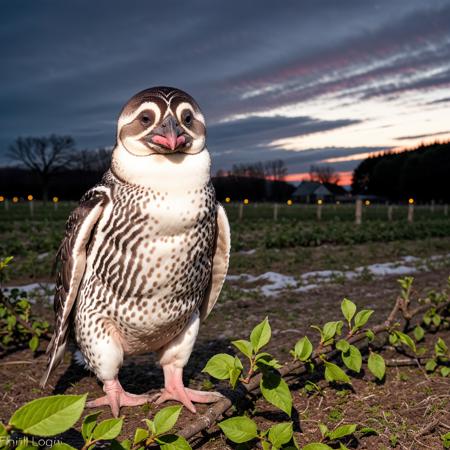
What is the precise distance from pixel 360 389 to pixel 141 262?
1.93 metres

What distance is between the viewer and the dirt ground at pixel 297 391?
2.98 meters

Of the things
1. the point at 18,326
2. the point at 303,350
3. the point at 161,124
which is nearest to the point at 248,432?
the point at 303,350

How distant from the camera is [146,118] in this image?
262 cm

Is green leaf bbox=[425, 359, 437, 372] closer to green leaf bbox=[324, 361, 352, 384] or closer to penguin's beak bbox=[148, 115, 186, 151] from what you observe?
green leaf bbox=[324, 361, 352, 384]

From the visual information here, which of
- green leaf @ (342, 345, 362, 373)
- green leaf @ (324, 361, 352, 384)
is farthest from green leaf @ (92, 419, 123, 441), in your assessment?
green leaf @ (342, 345, 362, 373)

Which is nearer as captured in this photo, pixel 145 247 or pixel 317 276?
pixel 145 247

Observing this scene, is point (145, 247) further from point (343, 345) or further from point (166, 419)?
point (343, 345)

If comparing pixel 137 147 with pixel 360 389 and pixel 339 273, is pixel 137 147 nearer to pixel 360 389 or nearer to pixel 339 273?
pixel 360 389

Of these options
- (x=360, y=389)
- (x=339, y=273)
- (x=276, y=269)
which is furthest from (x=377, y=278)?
(x=360, y=389)

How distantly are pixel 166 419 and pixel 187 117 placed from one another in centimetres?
143

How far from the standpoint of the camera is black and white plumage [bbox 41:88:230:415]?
2641mm

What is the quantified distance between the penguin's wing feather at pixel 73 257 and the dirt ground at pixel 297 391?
0.53 metres

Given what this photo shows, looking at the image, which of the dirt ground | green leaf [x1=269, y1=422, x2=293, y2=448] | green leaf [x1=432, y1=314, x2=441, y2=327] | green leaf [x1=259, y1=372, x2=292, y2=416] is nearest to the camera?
green leaf [x1=269, y1=422, x2=293, y2=448]

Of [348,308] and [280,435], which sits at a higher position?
[348,308]
